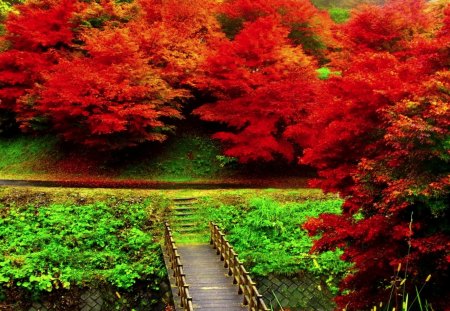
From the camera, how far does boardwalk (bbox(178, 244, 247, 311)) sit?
1406 cm

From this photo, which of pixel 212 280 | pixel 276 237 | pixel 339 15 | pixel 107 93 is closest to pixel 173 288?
pixel 212 280

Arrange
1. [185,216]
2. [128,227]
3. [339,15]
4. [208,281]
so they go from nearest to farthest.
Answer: [208,281], [128,227], [185,216], [339,15]

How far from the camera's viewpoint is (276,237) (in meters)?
21.5

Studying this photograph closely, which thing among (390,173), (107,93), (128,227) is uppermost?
(390,173)

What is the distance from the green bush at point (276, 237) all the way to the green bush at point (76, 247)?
3512 mm

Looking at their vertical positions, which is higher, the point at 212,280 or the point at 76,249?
the point at 212,280

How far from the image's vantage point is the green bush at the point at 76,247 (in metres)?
17.5

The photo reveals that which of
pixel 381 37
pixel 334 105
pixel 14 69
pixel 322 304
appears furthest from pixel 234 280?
pixel 14 69

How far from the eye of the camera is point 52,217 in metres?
21.5

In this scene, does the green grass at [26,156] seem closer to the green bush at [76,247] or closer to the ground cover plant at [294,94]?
the ground cover plant at [294,94]

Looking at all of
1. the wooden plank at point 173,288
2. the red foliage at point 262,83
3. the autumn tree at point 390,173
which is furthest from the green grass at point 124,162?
the autumn tree at point 390,173

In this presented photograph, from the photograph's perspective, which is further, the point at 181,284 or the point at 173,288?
the point at 173,288

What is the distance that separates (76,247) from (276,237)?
27.2 feet

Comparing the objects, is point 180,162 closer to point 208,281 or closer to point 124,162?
point 124,162
